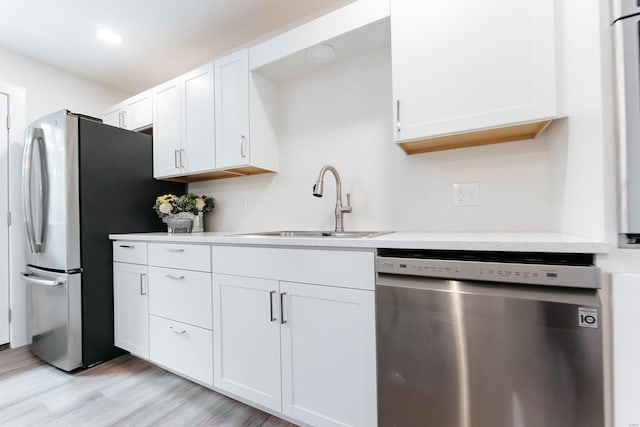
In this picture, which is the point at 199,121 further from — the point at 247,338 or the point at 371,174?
the point at 247,338

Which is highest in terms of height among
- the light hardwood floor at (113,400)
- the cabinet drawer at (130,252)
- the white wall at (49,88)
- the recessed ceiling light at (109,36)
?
the recessed ceiling light at (109,36)

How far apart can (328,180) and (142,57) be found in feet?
6.67

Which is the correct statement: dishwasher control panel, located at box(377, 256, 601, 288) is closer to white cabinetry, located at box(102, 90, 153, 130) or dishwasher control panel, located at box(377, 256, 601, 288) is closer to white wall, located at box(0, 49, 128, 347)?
white cabinetry, located at box(102, 90, 153, 130)

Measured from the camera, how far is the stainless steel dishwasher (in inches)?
31.5

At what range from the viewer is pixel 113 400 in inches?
63.5

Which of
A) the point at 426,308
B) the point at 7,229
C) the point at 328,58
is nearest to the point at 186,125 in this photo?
the point at 328,58

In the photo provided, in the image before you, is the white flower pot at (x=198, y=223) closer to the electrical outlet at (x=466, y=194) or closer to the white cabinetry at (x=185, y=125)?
the white cabinetry at (x=185, y=125)

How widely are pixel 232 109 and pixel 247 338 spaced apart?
145 cm

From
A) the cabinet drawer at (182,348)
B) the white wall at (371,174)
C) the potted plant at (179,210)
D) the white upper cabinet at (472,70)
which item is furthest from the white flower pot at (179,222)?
the white upper cabinet at (472,70)

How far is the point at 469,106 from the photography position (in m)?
1.22

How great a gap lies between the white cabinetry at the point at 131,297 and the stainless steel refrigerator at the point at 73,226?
0.24 feet

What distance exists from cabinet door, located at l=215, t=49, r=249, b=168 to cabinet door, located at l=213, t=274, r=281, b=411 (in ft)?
2.80

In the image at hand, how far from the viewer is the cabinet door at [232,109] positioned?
6.27 feet

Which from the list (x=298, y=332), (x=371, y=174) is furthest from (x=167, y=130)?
(x=298, y=332)
